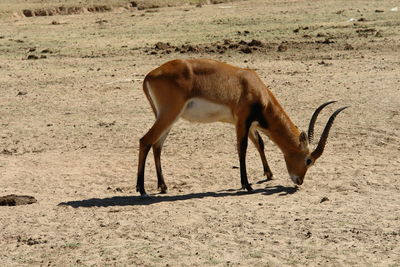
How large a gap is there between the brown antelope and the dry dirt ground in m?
0.48

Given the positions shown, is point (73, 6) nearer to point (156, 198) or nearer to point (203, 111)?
point (203, 111)

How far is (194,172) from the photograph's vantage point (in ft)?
38.2

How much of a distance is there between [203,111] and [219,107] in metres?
0.22

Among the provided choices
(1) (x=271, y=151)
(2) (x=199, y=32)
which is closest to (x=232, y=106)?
(1) (x=271, y=151)

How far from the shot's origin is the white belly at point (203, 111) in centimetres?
1047

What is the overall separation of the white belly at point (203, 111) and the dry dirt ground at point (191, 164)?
98cm

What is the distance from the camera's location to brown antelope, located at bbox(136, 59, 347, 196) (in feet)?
34.0

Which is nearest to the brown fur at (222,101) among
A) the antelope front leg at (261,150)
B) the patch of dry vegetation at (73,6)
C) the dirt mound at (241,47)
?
the antelope front leg at (261,150)

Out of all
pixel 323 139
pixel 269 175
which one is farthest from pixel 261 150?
pixel 323 139

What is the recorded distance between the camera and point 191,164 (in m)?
12.1

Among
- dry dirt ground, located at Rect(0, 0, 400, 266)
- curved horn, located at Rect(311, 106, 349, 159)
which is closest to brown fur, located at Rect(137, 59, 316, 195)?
curved horn, located at Rect(311, 106, 349, 159)

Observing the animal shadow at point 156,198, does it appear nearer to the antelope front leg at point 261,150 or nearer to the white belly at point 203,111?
the antelope front leg at point 261,150

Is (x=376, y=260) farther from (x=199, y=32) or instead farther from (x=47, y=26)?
(x=47, y=26)

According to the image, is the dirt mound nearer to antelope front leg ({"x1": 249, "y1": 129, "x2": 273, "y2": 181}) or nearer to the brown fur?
antelope front leg ({"x1": 249, "y1": 129, "x2": 273, "y2": 181})
